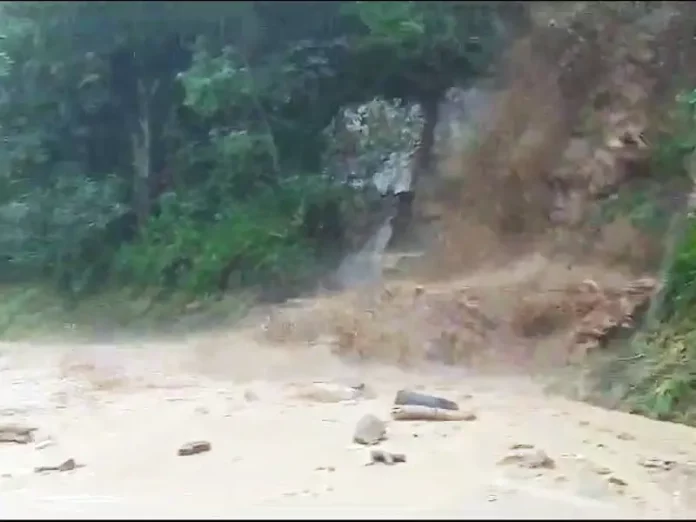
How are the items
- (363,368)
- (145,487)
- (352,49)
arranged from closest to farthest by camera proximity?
(145,487) < (352,49) < (363,368)

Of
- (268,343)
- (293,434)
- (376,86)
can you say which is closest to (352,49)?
(376,86)

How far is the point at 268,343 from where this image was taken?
480cm

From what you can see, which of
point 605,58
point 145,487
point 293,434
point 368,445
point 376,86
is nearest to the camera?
point 145,487

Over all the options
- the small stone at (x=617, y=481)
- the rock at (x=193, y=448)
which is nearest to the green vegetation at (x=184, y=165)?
the rock at (x=193, y=448)

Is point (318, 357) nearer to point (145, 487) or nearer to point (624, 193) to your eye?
point (624, 193)

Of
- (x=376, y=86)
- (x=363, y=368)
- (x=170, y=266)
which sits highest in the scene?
(x=376, y=86)

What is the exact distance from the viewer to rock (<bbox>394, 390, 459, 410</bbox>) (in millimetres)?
3830

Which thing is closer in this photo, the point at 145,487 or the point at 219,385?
the point at 145,487

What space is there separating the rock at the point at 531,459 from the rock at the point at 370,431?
1.45 feet

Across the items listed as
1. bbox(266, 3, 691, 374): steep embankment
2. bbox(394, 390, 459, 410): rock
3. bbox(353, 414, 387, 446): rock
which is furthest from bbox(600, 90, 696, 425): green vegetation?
bbox(353, 414, 387, 446): rock

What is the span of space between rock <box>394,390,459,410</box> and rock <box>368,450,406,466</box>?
1057 millimetres

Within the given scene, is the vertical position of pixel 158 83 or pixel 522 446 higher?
pixel 158 83

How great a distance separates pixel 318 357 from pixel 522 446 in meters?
1.81

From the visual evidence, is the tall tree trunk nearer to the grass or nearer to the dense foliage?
the dense foliage
